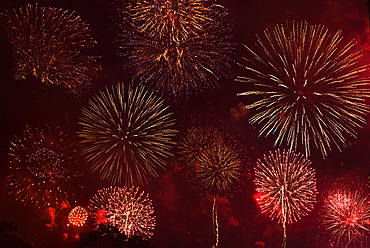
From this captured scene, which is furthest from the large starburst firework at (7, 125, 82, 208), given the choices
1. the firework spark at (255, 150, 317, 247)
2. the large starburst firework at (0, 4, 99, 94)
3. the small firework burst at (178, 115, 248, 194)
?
the firework spark at (255, 150, 317, 247)

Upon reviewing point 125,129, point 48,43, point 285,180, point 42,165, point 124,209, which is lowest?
point 124,209

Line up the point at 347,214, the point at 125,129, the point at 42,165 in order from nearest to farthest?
the point at 125,129, the point at 42,165, the point at 347,214

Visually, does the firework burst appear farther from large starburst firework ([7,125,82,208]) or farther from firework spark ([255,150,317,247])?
large starburst firework ([7,125,82,208])

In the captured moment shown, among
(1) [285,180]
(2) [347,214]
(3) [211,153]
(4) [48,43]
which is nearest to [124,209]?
(3) [211,153]

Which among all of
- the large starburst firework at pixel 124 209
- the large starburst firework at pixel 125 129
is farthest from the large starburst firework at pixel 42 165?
the large starburst firework at pixel 124 209

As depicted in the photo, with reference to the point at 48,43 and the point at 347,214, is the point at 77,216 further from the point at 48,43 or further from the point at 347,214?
the point at 347,214

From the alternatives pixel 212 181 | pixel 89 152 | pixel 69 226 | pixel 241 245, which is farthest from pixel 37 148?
pixel 241 245

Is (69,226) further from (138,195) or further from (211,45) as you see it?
(211,45)
